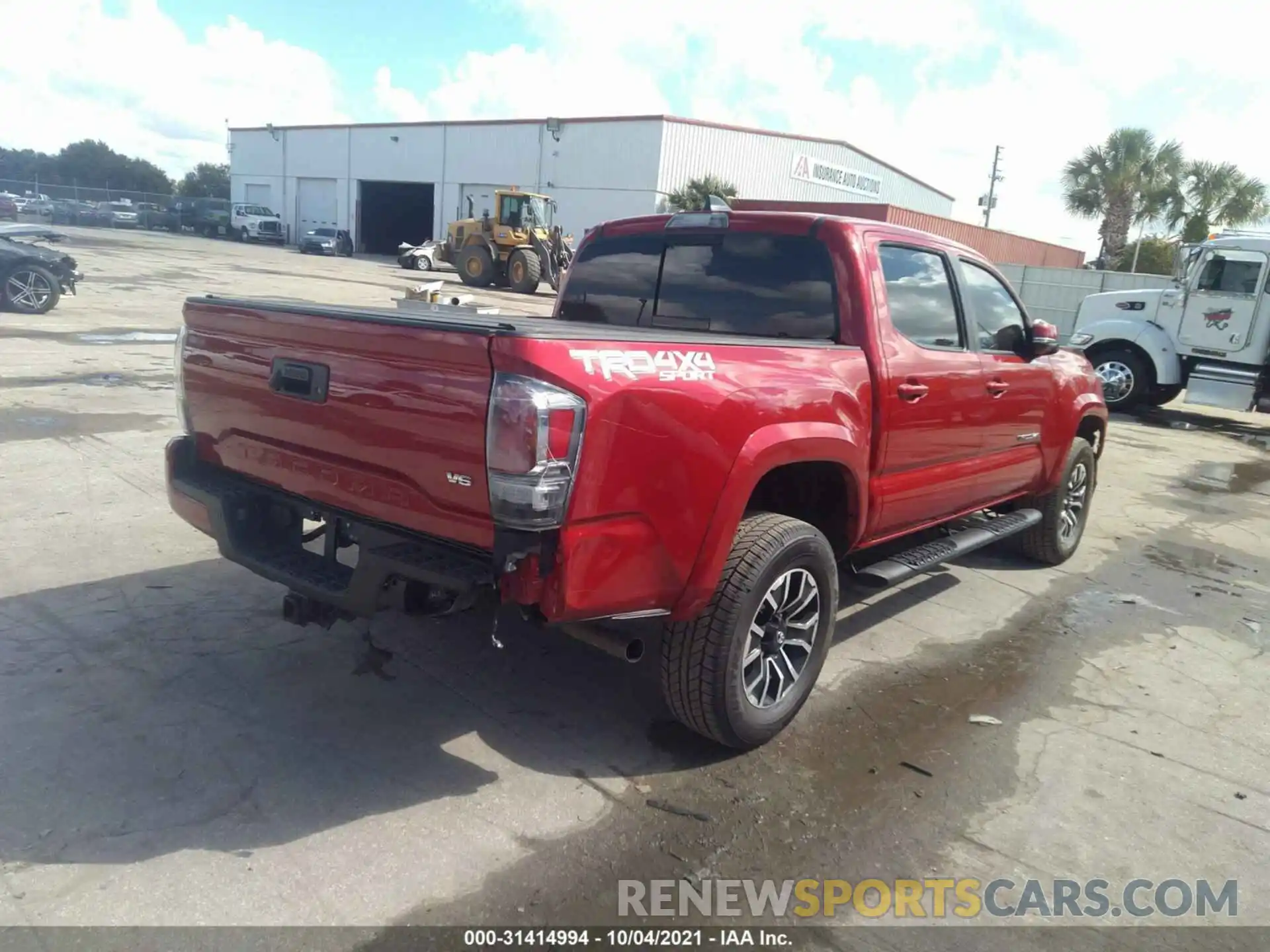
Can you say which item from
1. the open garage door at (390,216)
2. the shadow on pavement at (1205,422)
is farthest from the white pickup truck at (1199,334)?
the open garage door at (390,216)

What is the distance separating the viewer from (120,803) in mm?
2959

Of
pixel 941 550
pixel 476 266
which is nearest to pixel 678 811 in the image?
pixel 941 550

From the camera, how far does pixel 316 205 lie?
5728 cm

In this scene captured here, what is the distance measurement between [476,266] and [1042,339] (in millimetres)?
27361

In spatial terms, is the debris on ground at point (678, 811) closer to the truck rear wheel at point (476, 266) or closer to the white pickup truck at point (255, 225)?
the truck rear wheel at point (476, 266)

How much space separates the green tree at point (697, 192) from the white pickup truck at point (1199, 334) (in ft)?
71.4

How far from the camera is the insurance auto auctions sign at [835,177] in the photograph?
144 feet

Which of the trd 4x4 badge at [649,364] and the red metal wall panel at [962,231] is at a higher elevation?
the red metal wall panel at [962,231]

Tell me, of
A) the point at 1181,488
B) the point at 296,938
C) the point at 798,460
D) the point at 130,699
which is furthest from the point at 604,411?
the point at 1181,488

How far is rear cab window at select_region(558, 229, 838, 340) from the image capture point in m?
4.05

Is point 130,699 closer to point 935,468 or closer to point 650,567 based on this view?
point 650,567

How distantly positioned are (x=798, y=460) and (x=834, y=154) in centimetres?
4521

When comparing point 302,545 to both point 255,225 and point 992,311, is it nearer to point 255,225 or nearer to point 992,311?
point 992,311

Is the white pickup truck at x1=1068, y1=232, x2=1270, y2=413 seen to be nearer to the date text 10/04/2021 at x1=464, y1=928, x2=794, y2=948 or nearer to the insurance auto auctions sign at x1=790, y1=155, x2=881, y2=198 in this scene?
the date text 10/04/2021 at x1=464, y1=928, x2=794, y2=948
